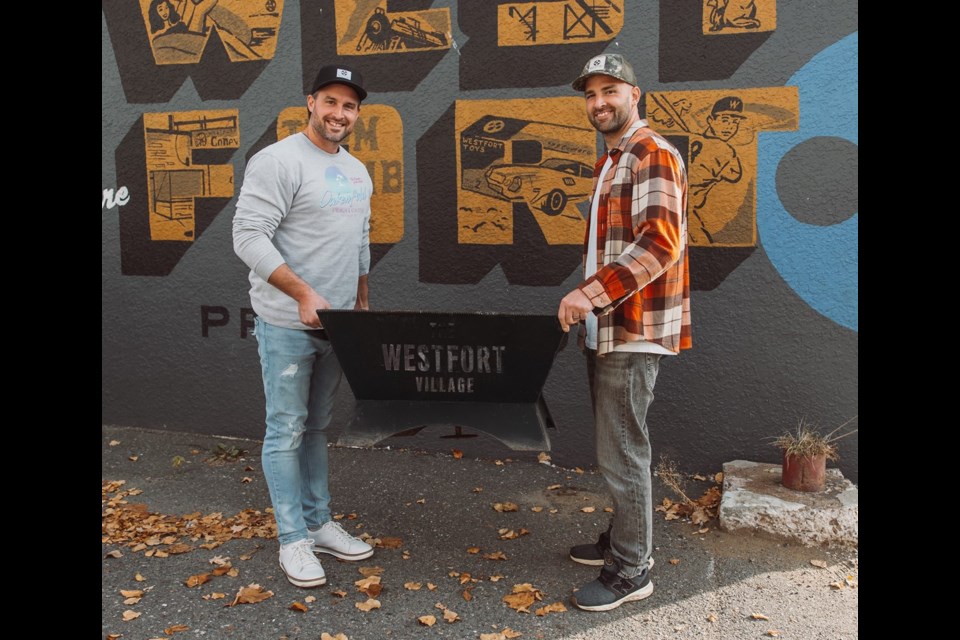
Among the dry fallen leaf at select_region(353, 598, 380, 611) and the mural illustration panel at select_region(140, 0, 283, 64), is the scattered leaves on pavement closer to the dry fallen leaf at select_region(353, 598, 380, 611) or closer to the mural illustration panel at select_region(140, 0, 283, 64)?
the dry fallen leaf at select_region(353, 598, 380, 611)

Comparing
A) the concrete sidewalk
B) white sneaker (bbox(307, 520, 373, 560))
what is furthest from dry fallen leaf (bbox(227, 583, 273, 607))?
white sneaker (bbox(307, 520, 373, 560))

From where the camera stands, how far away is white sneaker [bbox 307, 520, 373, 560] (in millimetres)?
3504

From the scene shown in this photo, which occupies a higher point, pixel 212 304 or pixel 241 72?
pixel 241 72

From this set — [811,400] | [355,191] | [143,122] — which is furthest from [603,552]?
[143,122]

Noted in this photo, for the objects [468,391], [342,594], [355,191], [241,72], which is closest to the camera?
[468,391]

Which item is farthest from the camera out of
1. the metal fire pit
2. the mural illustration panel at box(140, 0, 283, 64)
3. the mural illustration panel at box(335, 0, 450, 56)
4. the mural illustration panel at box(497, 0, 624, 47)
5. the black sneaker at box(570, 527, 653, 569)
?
the mural illustration panel at box(140, 0, 283, 64)

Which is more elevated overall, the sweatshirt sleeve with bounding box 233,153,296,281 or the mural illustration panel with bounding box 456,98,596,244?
the mural illustration panel with bounding box 456,98,596,244

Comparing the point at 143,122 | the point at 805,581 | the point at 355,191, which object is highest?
the point at 143,122

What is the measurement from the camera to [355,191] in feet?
11.1

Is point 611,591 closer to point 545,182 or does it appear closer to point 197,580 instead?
point 197,580

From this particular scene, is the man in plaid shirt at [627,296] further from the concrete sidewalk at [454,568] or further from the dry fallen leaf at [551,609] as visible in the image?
the concrete sidewalk at [454,568]

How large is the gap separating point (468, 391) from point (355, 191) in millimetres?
1135

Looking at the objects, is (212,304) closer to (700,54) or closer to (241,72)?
(241,72)

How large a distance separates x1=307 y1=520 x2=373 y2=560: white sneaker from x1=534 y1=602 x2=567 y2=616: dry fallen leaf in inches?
36.3
